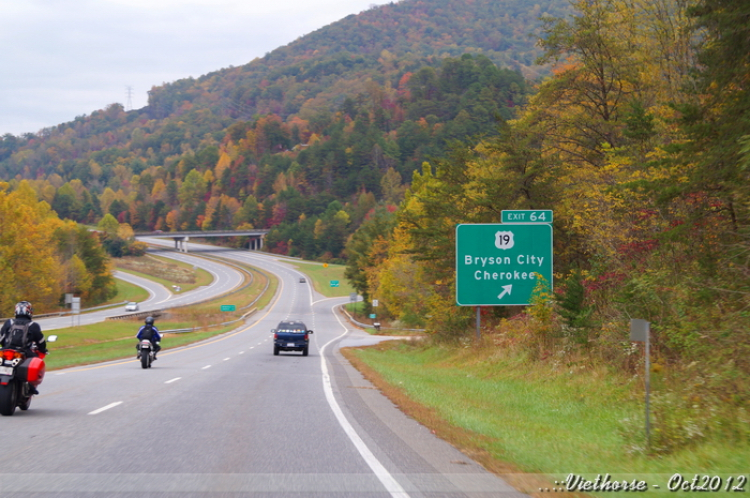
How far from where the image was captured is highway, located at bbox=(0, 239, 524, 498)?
269 inches

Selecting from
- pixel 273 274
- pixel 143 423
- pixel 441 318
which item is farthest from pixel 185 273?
pixel 143 423

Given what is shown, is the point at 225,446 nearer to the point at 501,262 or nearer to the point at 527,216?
the point at 527,216

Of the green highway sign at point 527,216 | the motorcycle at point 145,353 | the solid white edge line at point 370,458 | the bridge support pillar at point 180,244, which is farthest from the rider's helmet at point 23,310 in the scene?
the bridge support pillar at point 180,244

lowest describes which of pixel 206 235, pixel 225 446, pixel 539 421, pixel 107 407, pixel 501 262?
pixel 539 421

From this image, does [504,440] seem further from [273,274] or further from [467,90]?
[467,90]

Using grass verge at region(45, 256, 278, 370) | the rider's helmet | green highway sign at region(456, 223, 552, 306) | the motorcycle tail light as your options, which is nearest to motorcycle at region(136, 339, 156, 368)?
grass verge at region(45, 256, 278, 370)

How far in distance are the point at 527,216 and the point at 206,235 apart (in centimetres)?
17493

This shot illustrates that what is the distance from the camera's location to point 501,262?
24984 mm

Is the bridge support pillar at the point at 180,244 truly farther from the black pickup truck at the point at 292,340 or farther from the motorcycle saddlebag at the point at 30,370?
the motorcycle saddlebag at the point at 30,370

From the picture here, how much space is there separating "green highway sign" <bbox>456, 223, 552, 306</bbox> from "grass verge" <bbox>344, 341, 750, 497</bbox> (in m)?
2.65

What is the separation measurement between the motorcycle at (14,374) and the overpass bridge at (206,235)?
176 meters

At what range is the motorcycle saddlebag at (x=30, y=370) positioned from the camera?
11109 millimetres

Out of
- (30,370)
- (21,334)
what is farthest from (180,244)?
(30,370)

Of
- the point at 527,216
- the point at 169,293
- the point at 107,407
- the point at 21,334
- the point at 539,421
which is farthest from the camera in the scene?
the point at 169,293
